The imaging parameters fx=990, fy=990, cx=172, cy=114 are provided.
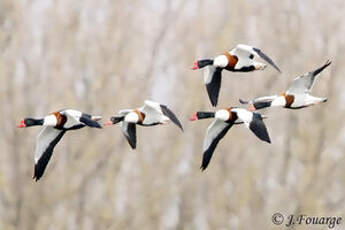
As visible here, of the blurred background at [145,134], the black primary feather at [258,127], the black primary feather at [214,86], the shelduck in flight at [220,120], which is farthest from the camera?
the blurred background at [145,134]

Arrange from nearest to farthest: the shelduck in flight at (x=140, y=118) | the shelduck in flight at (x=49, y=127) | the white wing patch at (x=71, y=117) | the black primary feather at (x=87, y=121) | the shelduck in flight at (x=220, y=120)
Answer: the black primary feather at (x=87, y=121)
the shelduck in flight at (x=220, y=120)
the white wing patch at (x=71, y=117)
the shelduck in flight at (x=49, y=127)
the shelduck in flight at (x=140, y=118)

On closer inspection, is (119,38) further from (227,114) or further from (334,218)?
(227,114)

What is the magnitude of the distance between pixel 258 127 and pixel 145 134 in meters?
13.5

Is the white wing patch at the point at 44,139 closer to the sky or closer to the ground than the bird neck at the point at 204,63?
closer to the ground

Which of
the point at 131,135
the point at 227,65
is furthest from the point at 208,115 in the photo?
the point at 131,135

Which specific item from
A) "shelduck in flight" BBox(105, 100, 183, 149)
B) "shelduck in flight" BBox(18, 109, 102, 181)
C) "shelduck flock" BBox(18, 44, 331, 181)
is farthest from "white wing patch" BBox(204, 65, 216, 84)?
"shelduck in flight" BBox(18, 109, 102, 181)

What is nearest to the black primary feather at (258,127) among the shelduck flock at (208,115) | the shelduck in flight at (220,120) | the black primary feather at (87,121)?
the shelduck in flight at (220,120)

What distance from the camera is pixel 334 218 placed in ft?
75.4

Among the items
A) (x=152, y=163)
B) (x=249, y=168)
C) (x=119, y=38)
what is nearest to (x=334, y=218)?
(x=249, y=168)

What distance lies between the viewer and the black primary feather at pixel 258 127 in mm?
9884

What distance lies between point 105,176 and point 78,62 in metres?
2.81

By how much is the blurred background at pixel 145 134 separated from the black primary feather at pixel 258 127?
12.8 m

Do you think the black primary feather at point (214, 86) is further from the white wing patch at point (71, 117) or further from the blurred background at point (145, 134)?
the blurred background at point (145, 134)

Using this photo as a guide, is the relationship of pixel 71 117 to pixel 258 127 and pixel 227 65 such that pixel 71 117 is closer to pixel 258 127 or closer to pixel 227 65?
pixel 227 65
